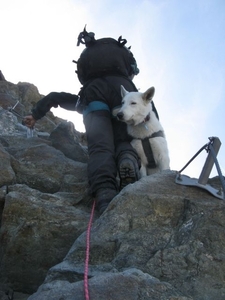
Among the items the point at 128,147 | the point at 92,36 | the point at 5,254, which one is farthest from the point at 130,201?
the point at 92,36

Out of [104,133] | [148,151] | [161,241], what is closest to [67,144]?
[148,151]

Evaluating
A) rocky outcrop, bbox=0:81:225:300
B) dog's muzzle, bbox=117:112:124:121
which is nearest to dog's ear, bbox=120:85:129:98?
dog's muzzle, bbox=117:112:124:121

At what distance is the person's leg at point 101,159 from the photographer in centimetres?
508

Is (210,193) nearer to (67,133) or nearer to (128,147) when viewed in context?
(128,147)

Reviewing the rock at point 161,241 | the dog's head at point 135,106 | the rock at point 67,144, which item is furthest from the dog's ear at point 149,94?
the rock at point 161,241

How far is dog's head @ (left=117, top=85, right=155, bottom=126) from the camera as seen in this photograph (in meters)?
6.84

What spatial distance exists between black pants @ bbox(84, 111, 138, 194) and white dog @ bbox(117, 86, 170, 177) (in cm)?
22

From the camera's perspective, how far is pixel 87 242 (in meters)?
3.46

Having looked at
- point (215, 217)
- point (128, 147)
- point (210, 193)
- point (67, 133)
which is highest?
point (67, 133)

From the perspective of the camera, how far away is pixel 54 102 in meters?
7.67

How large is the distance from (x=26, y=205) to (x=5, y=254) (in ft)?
2.22

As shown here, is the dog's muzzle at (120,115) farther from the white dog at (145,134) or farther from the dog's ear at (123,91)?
the dog's ear at (123,91)

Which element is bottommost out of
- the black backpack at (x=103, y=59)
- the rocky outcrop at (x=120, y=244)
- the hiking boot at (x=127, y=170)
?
the rocky outcrop at (x=120, y=244)

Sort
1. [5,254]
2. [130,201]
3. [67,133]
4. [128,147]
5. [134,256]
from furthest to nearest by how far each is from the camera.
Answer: [67,133] → [128,147] → [5,254] → [130,201] → [134,256]
